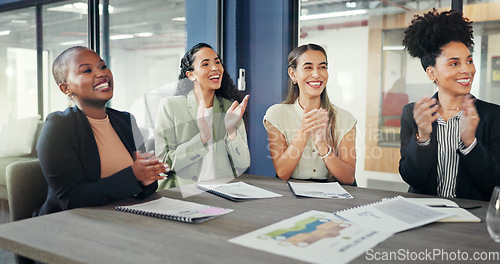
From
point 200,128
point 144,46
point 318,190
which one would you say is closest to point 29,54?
point 144,46

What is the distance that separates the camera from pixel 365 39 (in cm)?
319

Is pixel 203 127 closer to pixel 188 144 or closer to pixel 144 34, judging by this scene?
pixel 188 144

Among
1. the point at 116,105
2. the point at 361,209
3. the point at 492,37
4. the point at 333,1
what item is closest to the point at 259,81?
the point at 333,1

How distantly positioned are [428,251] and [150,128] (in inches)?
64.9

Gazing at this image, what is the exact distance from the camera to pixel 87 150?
1.52m

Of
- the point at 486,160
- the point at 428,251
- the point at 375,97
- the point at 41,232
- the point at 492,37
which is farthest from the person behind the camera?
the point at 375,97

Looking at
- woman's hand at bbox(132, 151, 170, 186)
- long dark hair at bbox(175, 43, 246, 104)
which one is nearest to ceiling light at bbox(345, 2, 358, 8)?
long dark hair at bbox(175, 43, 246, 104)

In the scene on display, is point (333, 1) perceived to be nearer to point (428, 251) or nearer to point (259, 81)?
point (259, 81)

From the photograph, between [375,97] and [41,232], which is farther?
[375,97]

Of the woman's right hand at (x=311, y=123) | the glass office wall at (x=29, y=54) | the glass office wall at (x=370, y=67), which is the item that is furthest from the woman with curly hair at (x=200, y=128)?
the glass office wall at (x=370, y=67)

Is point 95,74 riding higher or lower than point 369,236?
higher

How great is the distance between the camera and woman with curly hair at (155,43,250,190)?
7.35 ft

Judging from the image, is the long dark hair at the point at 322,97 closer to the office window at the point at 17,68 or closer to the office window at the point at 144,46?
the office window at the point at 144,46

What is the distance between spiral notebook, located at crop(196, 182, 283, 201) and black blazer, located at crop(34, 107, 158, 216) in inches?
10.3
